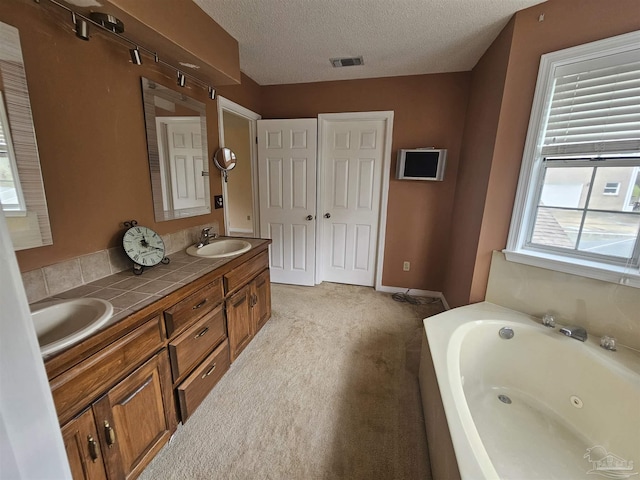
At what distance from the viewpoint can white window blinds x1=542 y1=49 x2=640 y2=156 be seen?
4.57ft

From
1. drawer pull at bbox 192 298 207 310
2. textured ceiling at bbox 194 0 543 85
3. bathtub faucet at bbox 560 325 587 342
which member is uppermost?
textured ceiling at bbox 194 0 543 85

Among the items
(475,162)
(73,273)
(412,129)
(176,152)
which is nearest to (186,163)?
(176,152)

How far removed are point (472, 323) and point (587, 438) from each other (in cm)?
70

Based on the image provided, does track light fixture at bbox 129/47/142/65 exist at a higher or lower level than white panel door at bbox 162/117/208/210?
higher

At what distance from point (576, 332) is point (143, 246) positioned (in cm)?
253

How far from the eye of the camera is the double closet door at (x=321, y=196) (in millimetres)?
2975

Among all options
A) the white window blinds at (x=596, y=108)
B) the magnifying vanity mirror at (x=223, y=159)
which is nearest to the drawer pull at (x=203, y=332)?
the magnifying vanity mirror at (x=223, y=159)

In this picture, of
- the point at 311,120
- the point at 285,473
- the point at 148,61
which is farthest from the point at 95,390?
the point at 311,120

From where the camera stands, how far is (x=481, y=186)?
204cm

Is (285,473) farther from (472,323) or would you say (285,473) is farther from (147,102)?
(147,102)

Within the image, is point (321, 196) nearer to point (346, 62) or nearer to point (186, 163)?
point (346, 62)

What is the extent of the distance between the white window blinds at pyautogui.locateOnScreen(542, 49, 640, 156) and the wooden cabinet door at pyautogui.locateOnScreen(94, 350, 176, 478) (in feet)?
8.27

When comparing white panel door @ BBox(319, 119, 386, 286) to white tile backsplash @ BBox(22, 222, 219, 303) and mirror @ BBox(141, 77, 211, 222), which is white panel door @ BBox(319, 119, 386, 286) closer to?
mirror @ BBox(141, 77, 211, 222)

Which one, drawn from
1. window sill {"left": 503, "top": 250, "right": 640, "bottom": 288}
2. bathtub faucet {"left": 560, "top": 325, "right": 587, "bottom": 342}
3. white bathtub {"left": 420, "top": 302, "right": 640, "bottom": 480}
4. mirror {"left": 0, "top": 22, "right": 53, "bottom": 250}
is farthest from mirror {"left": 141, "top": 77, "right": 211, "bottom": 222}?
bathtub faucet {"left": 560, "top": 325, "right": 587, "bottom": 342}
